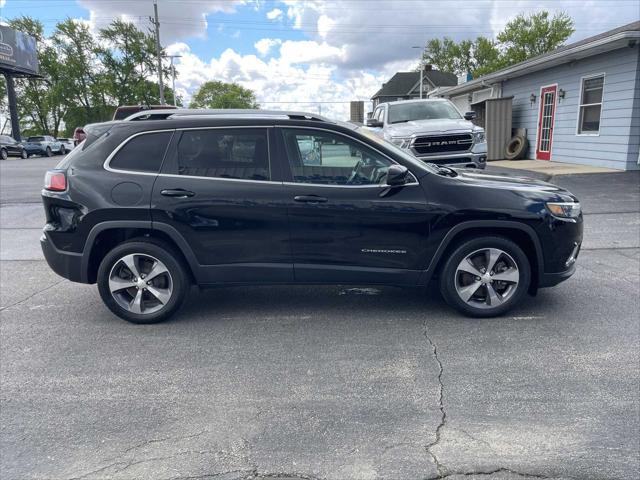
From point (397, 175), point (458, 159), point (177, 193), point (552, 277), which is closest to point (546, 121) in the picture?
point (458, 159)

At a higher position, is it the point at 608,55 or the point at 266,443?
the point at 608,55

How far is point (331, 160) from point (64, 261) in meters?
2.61

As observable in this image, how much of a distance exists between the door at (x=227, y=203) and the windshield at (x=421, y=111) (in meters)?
7.62

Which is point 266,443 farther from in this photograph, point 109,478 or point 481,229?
point 481,229

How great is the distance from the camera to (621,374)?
3264 millimetres

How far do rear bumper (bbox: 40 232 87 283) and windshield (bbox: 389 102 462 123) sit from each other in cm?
851

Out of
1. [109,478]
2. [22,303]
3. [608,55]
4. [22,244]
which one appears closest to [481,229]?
[109,478]

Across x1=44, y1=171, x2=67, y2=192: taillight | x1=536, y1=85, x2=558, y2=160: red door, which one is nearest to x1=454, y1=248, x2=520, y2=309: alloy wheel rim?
x1=44, y1=171, x2=67, y2=192: taillight

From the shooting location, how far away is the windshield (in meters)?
11.1

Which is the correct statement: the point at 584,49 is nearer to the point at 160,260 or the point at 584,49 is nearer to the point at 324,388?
the point at 160,260

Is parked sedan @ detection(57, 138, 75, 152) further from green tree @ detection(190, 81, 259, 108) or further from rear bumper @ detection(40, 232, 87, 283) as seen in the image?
green tree @ detection(190, 81, 259, 108)

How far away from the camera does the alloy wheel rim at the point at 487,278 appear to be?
4195 millimetres

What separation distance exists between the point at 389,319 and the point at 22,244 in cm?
648

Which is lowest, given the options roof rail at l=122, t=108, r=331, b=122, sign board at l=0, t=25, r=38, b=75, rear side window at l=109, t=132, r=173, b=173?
rear side window at l=109, t=132, r=173, b=173
